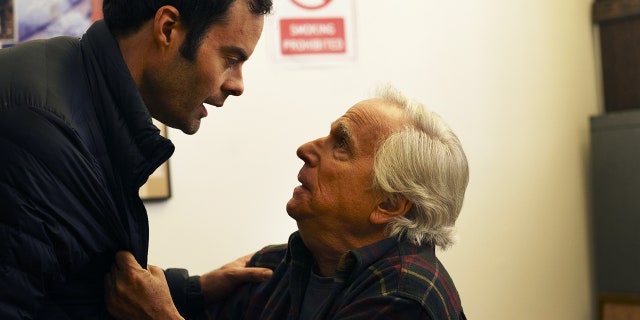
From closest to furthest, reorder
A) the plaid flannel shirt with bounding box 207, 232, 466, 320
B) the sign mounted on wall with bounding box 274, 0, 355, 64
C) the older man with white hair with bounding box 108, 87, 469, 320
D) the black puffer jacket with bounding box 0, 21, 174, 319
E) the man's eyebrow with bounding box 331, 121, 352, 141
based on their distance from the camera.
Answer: the black puffer jacket with bounding box 0, 21, 174, 319
the plaid flannel shirt with bounding box 207, 232, 466, 320
the older man with white hair with bounding box 108, 87, 469, 320
the man's eyebrow with bounding box 331, 121, 352, 141
the sign mounted on wall with bounding box 274, 0, 355, 64

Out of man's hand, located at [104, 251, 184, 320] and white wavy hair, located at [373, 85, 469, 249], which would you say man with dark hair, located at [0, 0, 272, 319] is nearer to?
man's hand, located at [104, 251, 184, 320]

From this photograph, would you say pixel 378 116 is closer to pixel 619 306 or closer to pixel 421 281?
pixel 421 281

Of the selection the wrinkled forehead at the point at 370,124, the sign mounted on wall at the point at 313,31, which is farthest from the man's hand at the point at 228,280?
the sign mounted on wall at the point at 313,31

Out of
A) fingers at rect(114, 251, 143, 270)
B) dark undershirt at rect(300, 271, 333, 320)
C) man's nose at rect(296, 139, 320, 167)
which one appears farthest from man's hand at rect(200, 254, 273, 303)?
fingers at rect(114, 251, 143, 270)

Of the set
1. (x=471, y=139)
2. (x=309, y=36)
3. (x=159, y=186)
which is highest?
(x=309, y=36)

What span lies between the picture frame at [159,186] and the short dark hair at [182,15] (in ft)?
4.76

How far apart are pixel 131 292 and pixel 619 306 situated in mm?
3227

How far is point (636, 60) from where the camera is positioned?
4375 millimetres

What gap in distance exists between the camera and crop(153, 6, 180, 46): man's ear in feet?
5.59

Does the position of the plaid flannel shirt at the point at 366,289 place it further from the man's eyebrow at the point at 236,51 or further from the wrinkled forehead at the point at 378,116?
the man's eyebrow at the point at 236,51

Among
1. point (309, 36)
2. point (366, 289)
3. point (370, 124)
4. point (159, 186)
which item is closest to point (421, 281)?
point (366, 289)

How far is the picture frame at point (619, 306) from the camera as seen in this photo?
4.12 metres

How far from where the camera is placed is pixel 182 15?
1721 mm

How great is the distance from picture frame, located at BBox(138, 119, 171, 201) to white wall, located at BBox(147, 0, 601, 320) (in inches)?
1.5
